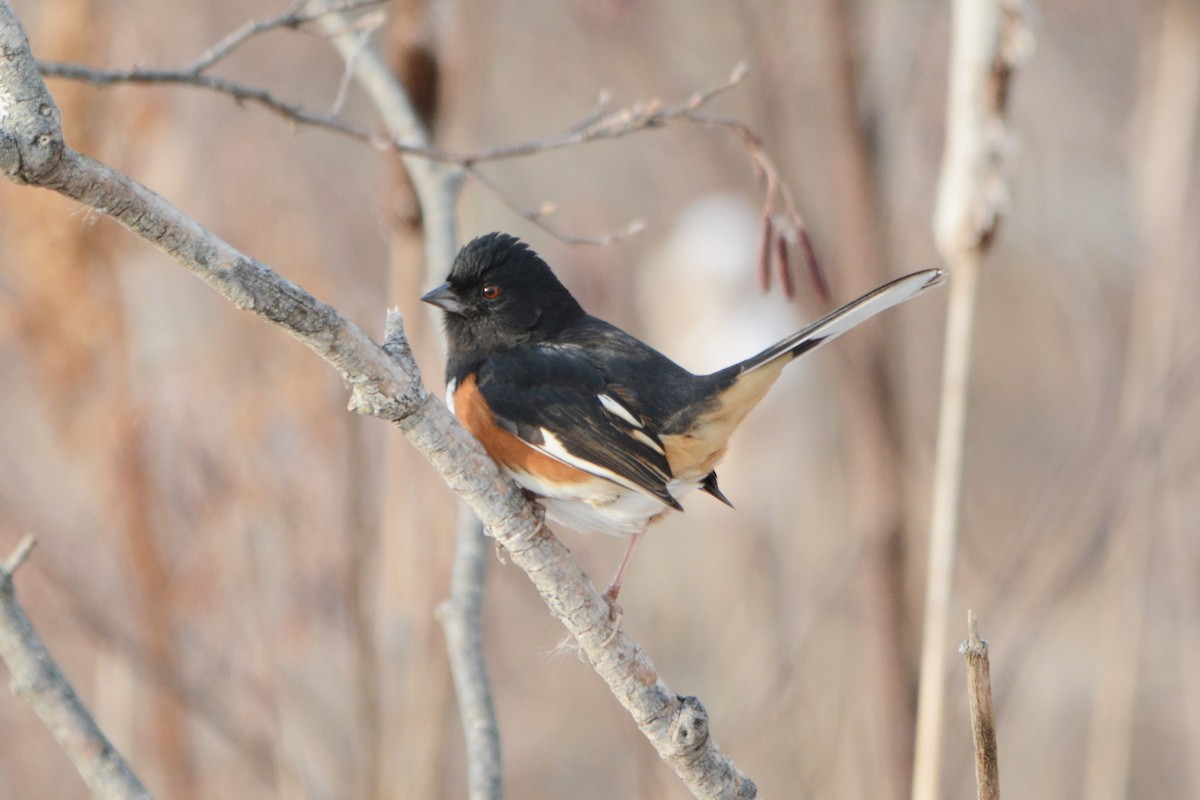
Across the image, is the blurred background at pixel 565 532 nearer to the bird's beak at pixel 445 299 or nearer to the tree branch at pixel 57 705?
the bird's beak at pixel 445 299

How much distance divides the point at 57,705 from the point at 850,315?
4.40ft

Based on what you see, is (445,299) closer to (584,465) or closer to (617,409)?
(617,409)

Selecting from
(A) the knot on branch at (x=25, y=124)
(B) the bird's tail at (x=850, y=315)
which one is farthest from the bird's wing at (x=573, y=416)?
(A) the knot on branch at (x=25, y=124)

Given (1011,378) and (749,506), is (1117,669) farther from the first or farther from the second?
→ (1011,378)

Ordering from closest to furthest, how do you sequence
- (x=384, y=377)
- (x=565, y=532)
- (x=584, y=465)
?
(x=384, y=377) < (x=584, y=465) < (x=565, y=532)

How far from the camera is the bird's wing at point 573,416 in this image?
2006 millimetres

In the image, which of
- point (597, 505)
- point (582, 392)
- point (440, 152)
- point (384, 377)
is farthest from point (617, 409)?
point (384, 377)

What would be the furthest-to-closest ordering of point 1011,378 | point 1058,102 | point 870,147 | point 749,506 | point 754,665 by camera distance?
1. point 1011,378
2. point 1058,102
3. point 749,506
4. point 754,665
5. point 870,147

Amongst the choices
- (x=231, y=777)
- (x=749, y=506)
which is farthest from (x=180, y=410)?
(x=749, y=506)

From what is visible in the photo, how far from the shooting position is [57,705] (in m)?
1.41

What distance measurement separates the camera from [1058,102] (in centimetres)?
497

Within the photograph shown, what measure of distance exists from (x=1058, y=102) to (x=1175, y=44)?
2.23 m

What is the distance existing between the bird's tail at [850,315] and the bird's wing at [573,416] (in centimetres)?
28

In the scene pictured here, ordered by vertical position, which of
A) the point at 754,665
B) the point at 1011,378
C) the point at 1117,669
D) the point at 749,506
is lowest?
the point at 1117,669
